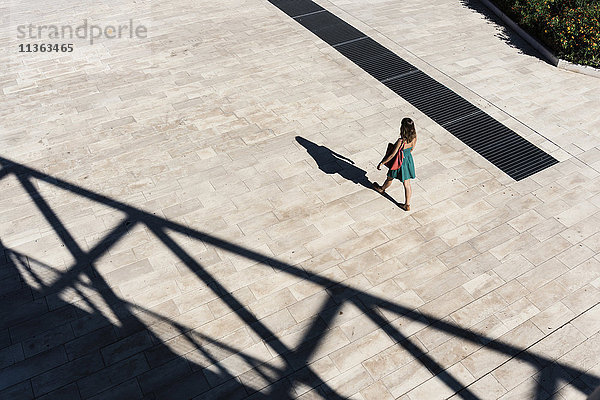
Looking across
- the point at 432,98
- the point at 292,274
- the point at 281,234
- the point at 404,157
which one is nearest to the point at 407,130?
the point at 404,157

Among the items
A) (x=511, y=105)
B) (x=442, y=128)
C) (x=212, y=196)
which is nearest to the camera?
(x=212, y=196)

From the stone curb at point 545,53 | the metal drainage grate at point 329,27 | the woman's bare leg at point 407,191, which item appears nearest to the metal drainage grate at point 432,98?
the metal drainage grate at point 329,27

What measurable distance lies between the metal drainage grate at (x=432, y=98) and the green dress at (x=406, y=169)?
2539 mm

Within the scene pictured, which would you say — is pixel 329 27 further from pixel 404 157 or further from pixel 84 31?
pixel 404 157

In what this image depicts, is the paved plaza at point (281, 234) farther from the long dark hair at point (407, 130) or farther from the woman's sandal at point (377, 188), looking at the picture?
the long dark hair at point (407, 130)

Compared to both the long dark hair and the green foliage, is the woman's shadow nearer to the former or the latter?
the long dark hair

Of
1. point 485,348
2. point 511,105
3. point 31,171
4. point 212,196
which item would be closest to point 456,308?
point 485,348

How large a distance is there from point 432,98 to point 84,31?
10.3 metres

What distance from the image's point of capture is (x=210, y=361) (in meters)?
6.55

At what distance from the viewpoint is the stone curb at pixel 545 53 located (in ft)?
41.6

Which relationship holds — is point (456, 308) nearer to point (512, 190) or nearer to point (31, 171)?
point (512, 190)

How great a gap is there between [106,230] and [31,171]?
99.5 inches

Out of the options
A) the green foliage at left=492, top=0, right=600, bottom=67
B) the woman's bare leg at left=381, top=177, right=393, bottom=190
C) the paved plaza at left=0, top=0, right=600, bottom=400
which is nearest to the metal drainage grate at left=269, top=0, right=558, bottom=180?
the paved plaza at left=0, top=0, right=600, bottom=400

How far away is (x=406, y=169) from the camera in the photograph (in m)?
8.31
